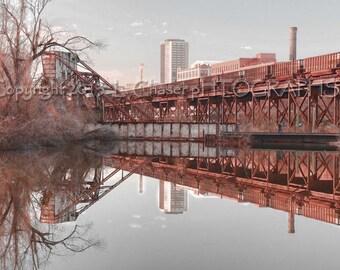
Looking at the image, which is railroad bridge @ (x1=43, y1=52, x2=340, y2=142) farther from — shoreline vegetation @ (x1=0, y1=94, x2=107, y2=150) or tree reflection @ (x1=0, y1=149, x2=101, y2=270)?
tree reflection @ (x1=0, y1=149, x2=101, y2=270)

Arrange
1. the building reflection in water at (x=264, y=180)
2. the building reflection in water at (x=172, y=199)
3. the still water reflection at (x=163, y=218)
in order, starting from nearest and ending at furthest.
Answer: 1. the still water reflection at (x=163, y=218)
2. the building reflection in water at (x=172, y=199)
3. the building reflection in water at (x=264, y=180)

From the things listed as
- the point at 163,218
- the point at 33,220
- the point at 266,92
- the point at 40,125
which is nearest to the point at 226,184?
the point at 163,218

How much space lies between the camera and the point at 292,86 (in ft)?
95.4

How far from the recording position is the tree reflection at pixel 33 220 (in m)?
6.11

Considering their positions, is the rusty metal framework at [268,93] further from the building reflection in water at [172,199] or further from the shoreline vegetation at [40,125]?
the building reflection in water at [172,199]

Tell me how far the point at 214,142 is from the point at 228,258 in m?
26.6

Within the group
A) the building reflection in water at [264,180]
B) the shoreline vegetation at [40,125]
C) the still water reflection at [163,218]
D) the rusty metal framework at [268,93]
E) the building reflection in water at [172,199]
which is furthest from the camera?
the rusty metal framework at [268,93]

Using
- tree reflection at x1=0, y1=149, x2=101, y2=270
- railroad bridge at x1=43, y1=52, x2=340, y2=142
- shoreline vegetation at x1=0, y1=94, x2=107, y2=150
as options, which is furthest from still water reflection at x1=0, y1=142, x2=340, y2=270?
railroad bridge at x1=43, y1=52, x2=340, y2=142

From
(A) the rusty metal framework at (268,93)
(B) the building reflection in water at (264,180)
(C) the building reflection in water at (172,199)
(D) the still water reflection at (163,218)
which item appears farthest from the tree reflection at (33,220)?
(A) the rusty metal framework at (268,93)

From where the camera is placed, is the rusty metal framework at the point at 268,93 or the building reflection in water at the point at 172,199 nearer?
the building reflection in water at the point at 172,199

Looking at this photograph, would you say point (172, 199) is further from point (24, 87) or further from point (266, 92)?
point (266, 92)

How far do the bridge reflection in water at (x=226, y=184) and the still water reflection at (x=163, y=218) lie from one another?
3 cm

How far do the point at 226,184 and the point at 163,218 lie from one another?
489 cm

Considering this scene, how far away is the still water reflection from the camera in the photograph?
5934mm
